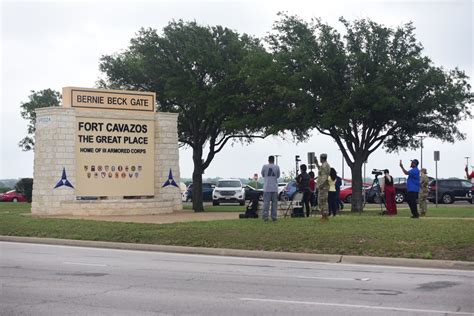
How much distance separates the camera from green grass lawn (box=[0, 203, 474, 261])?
15.7 metres

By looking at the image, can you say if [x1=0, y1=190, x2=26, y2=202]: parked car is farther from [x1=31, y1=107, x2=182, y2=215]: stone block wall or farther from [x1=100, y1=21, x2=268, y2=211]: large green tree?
[x1=31, y1=107, x2=182, y2=215]: stone block wall

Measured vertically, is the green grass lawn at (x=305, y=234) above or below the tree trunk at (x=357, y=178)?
below

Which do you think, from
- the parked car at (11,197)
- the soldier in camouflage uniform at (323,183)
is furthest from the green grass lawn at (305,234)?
the parked car at (11,197)

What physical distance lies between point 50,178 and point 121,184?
111 inches

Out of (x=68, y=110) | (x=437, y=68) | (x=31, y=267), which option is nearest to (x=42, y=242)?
(x=31, y=267)

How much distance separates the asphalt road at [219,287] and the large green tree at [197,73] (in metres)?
18.0

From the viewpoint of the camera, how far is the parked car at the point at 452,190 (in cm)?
4362

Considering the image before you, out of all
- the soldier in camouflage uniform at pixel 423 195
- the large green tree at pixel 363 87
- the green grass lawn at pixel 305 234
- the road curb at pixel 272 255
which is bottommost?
the road curb at pixel 272 255

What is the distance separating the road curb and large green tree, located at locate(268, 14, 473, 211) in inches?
500

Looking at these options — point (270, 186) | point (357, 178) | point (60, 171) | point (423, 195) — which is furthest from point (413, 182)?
point (60, 171)

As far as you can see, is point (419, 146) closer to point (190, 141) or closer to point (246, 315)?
point (190, 141)

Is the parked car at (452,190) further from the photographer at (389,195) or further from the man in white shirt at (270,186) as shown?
the man in white shirt at (270,186)

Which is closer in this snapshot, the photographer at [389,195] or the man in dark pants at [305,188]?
the man in dark pants at [305,188]

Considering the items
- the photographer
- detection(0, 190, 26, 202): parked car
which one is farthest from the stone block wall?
detection(0, 190, 26, 202): parked car
